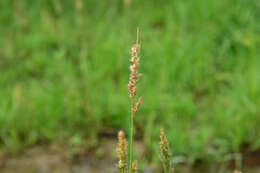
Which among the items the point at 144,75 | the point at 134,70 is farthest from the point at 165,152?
the point at 144,75

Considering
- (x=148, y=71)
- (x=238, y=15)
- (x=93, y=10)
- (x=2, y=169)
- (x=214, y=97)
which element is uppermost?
(x=93, y=10)

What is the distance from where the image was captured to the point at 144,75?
359 cm

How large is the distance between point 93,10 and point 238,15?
5.35ft

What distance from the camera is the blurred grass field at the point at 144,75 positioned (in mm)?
3010

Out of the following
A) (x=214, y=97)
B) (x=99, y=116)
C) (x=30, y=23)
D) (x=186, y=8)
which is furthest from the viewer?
(x=30, y=23)

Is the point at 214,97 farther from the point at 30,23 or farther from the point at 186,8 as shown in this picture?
the point at 30,23

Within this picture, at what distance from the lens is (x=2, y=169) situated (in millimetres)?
2918

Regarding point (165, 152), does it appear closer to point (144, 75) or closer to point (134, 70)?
point (134, 70)

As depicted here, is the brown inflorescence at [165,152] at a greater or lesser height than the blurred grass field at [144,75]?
lesser

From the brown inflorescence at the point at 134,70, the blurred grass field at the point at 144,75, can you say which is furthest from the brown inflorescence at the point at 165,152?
the blurred grass field at the point at 144,75

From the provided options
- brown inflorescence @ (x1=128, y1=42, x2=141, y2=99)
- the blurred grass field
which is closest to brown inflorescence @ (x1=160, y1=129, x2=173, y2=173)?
brown inflorescence @ (x1=128, y1=42, x2=141, y2=99)

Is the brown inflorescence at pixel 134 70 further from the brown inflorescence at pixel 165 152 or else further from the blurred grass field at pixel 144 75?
the blurred grass field at pixel 144 75

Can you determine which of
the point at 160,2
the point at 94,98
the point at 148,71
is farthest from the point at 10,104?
A: the point at 160,2

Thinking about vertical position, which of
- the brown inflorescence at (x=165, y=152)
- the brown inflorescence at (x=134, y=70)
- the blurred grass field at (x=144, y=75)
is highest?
the blurred grass field at (x=144, y=75)
